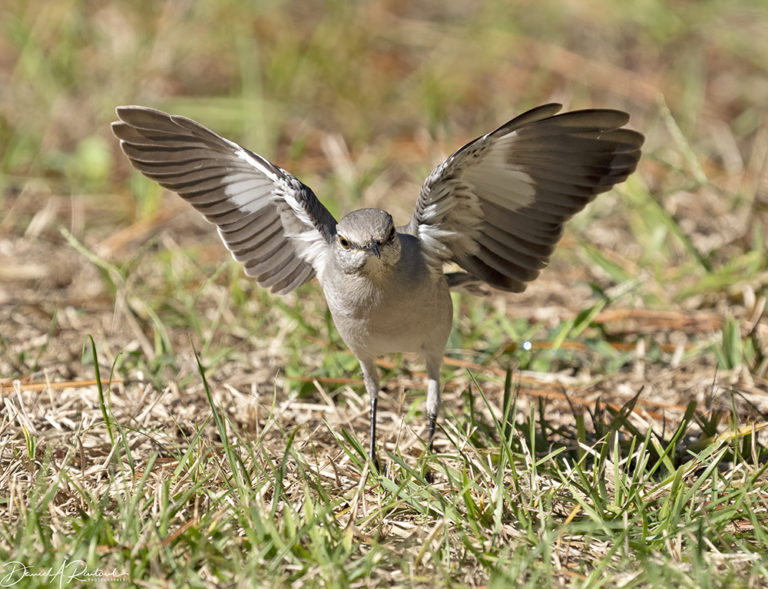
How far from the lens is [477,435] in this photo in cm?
426

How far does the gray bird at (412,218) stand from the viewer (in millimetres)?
3854

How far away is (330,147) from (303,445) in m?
4.11

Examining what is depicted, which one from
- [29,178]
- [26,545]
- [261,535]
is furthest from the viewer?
[29,178]

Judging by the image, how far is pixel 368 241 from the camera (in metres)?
3.82

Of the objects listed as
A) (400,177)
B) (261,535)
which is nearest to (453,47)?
(400,177)

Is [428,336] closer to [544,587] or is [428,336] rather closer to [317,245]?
[317,245]

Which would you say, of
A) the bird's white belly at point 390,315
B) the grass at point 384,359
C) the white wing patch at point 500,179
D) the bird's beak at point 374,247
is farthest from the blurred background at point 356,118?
the bird's beak at point 374,247

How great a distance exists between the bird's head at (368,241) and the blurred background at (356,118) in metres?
1.56

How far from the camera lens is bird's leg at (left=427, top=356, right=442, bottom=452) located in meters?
4.38

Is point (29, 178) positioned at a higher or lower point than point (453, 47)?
lower

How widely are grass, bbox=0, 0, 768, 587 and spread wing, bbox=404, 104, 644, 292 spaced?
638mm

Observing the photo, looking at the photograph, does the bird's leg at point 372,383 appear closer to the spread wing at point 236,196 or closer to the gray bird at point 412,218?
the gray bird at point 412,218
